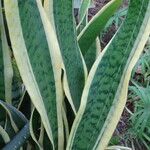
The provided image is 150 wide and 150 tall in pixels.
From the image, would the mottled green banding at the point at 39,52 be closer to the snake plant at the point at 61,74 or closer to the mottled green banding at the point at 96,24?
the snake plant at the point at 61,74

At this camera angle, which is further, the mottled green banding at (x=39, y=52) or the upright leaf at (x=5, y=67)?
the upright leaf at (x=5, y=67)

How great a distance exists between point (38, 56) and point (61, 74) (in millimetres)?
69

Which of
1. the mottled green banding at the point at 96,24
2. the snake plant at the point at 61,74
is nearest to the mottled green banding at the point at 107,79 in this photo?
the snake plant at the point at 61,74

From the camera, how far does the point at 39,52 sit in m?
0.66

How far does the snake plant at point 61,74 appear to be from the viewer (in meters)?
0.61

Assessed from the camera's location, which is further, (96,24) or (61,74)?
(96,24)

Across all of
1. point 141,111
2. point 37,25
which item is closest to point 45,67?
point 37,25

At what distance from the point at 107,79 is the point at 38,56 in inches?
4.5

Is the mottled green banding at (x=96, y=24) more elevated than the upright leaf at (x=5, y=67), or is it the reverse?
the mottled green banding at (x=96, y=24)

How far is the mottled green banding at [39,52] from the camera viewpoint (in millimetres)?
616

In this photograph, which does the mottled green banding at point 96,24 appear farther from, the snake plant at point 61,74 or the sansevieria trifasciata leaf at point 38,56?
the sansevieria trifasciata leaf at point 38,56

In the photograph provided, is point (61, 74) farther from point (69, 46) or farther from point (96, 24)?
point (96, 24)

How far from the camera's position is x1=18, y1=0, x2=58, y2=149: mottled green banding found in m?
0.62

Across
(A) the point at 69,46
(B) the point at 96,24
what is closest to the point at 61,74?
(A) the point at 69,46
